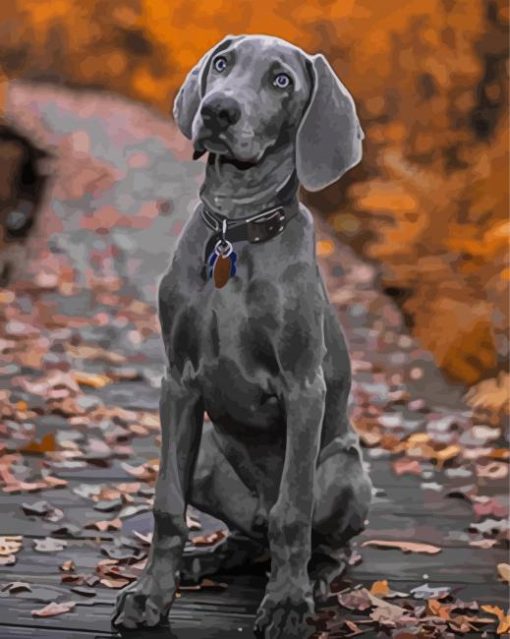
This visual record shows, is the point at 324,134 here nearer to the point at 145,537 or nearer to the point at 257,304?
the point at 257,304

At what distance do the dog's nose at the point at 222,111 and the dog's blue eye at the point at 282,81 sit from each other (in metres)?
0.15

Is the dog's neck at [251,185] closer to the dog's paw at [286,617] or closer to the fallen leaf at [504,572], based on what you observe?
the dog's paw at [286,617]

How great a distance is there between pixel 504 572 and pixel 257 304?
127cm

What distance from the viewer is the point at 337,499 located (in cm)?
289

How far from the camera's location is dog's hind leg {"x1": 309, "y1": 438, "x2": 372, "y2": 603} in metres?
2.88

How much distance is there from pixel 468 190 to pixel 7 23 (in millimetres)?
3602

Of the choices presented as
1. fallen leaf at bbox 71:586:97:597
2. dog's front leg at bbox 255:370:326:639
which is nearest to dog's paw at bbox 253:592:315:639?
dog's front leg at bbox 255:370:326:639

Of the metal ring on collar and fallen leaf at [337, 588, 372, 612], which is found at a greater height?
the metal ring on collar

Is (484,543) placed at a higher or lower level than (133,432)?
lower

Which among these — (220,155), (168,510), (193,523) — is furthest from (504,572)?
(220,155)

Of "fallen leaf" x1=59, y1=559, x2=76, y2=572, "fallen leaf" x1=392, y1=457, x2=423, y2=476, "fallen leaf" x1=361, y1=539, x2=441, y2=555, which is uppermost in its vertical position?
"fallen leaf" x1=392, y1=457, x2=423, y2=476

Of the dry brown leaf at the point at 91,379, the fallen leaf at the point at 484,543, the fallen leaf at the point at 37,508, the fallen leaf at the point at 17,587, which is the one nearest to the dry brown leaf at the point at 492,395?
the fallen leaf at the point at 484,543

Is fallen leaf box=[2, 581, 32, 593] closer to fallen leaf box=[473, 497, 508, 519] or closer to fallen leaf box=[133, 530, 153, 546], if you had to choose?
fallen leaf box=[133, 530, 153, 546]

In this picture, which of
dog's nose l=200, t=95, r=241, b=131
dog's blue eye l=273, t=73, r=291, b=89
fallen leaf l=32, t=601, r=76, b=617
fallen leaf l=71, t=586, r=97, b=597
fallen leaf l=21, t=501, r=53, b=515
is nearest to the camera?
dog's nose l=200, t=95, r=241, b=131
